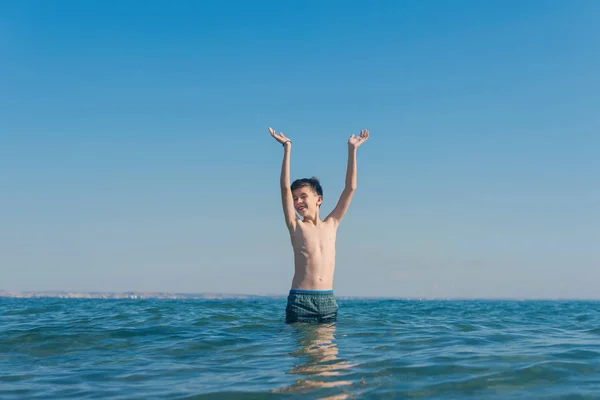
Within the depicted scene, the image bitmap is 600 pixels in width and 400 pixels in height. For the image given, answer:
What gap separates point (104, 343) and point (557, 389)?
6.00 meters

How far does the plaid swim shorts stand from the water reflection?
14 cm

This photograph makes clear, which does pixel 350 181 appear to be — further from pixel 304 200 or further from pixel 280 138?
pixel 280 138

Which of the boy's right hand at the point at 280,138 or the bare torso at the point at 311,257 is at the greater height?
the boy's right hand at the point at 280,138

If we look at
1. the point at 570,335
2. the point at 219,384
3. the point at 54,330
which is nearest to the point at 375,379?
the point at 219,384

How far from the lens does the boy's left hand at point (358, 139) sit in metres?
8.43

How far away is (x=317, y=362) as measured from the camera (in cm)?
570

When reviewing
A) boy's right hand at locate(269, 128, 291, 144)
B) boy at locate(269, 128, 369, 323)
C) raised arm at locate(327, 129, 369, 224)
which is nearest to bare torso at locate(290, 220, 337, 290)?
boy at locate(269, 128, 369, 323)

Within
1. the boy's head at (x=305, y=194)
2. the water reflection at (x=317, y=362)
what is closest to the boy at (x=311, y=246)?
the boy's head at (x=305, y=194)

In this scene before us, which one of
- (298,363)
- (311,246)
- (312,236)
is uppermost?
(312,236)

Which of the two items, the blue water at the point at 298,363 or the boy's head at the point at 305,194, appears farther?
the boy's head at the point at 305,194

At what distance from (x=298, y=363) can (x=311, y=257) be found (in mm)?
2614

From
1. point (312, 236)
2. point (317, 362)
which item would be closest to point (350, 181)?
point (312, 236)

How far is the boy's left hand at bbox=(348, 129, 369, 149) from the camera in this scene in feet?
27.7

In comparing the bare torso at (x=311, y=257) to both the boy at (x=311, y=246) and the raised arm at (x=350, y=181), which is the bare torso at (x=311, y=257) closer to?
the boy at (x=311, y=246)
